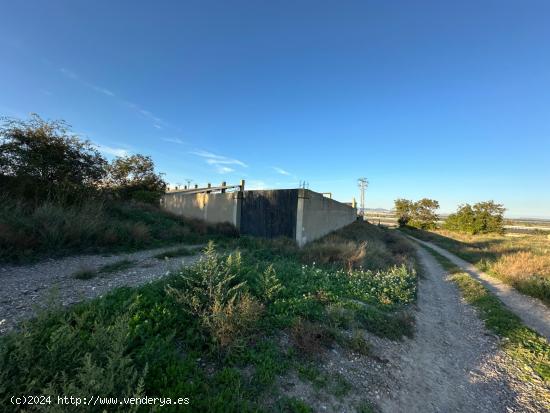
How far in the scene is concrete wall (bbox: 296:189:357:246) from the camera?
11.1 m

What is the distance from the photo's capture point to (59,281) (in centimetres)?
509

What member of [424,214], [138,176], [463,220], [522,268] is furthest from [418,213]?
[138,176]

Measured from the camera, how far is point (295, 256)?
378 inches

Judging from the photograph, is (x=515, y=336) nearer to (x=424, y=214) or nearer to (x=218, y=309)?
(x=218, y=309)

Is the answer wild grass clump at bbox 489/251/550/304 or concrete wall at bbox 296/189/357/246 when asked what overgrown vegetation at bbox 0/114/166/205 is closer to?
concrete wall at bbox 296/189/357/246

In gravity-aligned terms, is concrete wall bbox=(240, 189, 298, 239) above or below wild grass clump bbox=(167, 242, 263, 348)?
above

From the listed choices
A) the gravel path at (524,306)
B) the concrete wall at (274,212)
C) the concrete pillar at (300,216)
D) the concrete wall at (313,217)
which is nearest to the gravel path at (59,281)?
the concrete pillar at (300,216)

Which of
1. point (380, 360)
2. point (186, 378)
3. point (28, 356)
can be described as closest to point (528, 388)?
point (380, 360)

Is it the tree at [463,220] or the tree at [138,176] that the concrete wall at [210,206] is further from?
the tree at [463,220]

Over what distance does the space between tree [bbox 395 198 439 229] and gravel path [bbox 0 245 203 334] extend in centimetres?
4727

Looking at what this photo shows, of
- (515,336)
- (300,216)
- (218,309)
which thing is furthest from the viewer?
(300,216)

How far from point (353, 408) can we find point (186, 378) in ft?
6.21

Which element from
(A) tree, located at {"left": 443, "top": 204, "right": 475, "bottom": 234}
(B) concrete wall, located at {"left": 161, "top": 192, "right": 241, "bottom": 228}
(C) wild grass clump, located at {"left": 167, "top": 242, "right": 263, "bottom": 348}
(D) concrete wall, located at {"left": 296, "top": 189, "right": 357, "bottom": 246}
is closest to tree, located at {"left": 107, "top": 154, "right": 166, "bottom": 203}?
(B) concrete wall, located at {"left": 161, "top": 192, "right": 241, "bottom": 228}

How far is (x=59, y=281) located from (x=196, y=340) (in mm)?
3751
